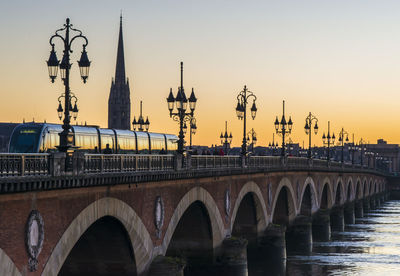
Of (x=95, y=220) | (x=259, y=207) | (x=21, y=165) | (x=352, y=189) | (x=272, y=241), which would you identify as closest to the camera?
(x=21, y=165)

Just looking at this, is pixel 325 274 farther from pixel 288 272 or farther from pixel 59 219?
pixel 59 219

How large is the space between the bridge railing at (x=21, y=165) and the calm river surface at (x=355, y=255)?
105 ft

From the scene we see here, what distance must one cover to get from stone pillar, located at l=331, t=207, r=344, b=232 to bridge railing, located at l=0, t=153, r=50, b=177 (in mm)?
68337

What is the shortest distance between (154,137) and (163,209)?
73.1ft

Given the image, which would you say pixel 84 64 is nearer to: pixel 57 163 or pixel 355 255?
pixel 57 163

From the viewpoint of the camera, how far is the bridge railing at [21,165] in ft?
69.9

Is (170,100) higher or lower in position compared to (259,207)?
higher

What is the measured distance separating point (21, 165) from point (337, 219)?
77.7 meters

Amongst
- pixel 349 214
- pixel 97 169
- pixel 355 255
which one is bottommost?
pixel 355 255

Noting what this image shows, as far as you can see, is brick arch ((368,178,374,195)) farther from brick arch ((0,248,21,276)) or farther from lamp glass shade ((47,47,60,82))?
brick arch ((0,248,21,276))

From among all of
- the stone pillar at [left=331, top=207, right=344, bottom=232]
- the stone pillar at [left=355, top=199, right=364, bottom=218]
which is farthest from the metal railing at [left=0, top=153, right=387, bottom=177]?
the stone pillar at [left=355, top=199, right=364, bottom=218]

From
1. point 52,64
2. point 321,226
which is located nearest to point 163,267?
point 52,64

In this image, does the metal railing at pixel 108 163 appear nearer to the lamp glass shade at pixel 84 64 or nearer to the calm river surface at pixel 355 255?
the lamp glass shade at pixel 84 64

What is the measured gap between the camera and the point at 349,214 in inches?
4240
